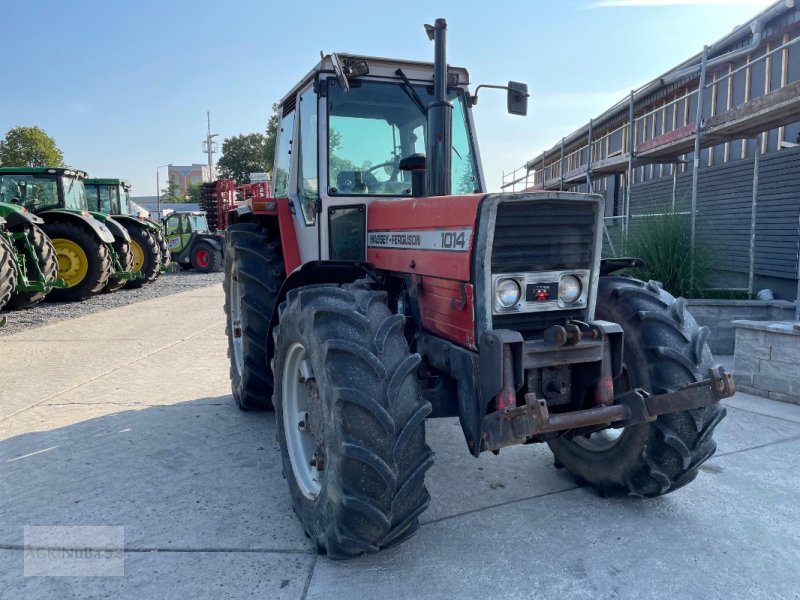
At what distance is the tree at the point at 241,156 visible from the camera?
46.1 metres

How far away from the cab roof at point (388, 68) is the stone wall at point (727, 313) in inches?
176

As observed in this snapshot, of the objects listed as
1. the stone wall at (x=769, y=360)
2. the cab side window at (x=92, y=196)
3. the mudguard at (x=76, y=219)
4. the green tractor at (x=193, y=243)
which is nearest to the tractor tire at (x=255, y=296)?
the stone wall at (x=769, y=360)

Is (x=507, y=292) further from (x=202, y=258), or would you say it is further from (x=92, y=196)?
(x=202, y=258)

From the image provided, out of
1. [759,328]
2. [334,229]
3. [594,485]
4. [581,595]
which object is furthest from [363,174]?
[759,328]

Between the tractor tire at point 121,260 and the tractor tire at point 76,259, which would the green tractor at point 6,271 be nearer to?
the tractor tire at point 76,259

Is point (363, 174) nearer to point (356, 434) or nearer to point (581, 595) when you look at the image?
point (356, 434)

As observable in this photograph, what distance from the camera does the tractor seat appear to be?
367 cm

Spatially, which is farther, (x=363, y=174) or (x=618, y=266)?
(x=363, y=174)

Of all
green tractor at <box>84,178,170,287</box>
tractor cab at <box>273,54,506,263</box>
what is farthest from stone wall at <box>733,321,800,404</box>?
green tractor at <box>84,178,170,287</box>

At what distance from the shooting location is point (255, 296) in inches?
170

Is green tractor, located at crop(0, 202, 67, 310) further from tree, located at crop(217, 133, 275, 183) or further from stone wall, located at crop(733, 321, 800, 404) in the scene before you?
tree, located at crop(217, 133, 275, 183)

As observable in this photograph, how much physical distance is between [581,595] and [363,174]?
2570mm

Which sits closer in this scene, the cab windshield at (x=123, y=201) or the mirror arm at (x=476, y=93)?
the mirror arm at (x=476, y=93)

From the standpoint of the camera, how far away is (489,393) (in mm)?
2555
